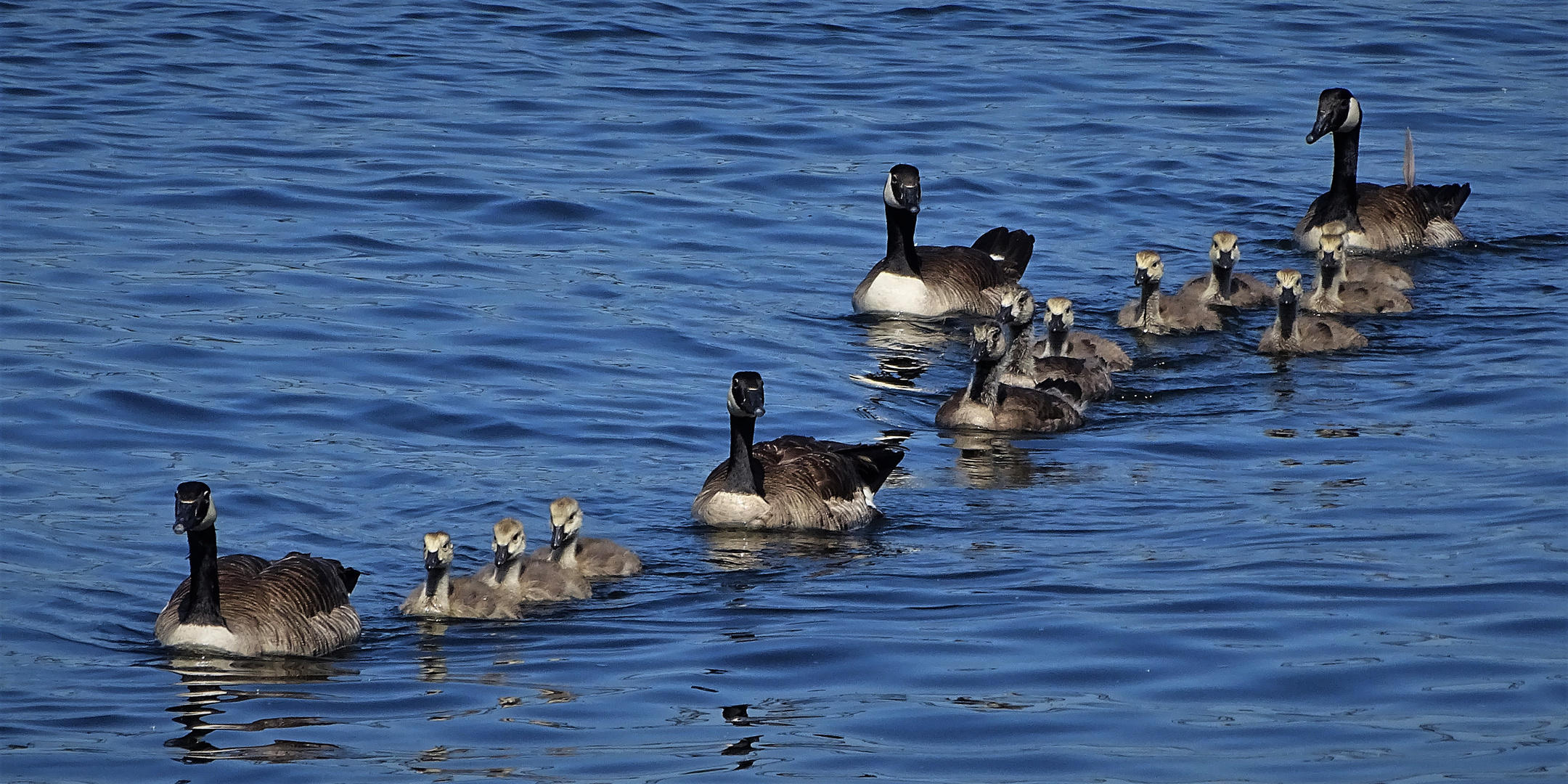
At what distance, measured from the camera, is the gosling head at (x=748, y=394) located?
39.2 ft

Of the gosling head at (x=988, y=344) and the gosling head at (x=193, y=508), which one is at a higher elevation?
the gosling head at (x=988, y=344)

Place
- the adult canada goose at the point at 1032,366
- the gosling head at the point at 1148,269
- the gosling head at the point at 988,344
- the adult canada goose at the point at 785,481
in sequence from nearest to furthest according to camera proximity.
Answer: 1. the adult canada goose at the point at 785,481
2. the gosling head at the point at 988,344
3. the adult canada goose at the point at 1032,366
4. the gosling head at the point at 1148,269

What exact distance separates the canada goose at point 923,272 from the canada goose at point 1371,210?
3.74 meters

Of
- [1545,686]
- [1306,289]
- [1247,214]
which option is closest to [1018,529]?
[1545,686]

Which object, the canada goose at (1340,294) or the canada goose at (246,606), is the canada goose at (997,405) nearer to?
the canada goose at (1340,294)

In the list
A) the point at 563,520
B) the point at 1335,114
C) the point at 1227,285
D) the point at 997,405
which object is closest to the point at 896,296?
the point at 1227,285

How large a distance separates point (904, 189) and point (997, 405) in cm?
395

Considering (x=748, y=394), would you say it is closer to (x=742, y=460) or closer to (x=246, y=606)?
(x=742, y=460)

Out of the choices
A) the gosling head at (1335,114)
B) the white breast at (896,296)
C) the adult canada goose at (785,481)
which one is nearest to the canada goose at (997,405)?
the adult canada goose at (785,481)

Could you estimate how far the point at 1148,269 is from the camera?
54.5 ft

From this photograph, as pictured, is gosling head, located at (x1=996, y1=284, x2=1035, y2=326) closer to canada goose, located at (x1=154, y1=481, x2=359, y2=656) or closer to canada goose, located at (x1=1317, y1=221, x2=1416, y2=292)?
canada goose, located at (x1=1317, y1=221, x2=1416, y2=292)

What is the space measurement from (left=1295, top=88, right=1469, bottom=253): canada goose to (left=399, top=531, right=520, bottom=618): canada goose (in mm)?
12337

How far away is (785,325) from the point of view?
687 inches

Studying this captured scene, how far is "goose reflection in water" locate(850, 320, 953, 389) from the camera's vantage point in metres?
16.2
